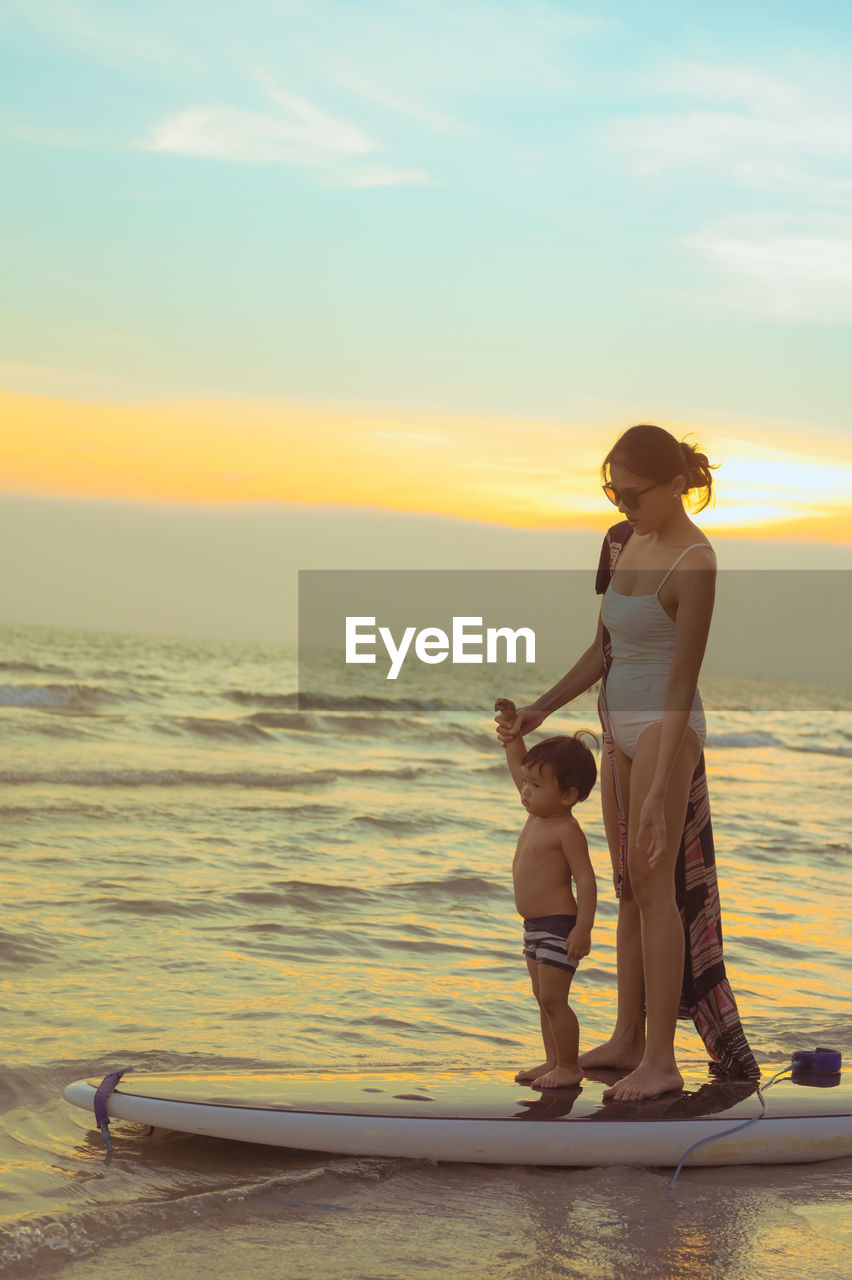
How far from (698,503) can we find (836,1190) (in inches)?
70.6

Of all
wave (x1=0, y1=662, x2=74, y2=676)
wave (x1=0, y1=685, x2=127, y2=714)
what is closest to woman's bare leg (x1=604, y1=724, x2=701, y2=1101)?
wave (x1=0, y1=685, x2=127, y2=714)

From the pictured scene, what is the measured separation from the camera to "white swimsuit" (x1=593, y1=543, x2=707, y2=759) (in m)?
3.29

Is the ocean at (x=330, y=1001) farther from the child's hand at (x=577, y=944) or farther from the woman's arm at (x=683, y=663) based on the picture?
the woman's arm at (x=683, y=663)

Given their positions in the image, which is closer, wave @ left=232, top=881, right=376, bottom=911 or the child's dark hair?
the child's dark hair

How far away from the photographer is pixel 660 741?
3232 mm

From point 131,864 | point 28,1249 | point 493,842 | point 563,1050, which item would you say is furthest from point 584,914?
point 493,842

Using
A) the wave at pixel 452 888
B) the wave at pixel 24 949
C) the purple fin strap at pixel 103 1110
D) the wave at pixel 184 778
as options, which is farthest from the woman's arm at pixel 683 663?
the wave at pixel 184 778

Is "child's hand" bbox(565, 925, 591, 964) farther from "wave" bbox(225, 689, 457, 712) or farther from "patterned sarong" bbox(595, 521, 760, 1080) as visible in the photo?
"wave" bbox(225, 689, 457, 712)

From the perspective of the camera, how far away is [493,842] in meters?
9.25

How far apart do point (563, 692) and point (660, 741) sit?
46 cm

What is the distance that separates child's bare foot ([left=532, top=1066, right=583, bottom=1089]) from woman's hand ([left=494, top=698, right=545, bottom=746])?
3.03ft

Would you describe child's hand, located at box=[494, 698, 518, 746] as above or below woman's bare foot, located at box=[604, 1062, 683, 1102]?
above

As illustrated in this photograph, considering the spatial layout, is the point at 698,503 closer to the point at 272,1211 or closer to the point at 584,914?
the point at 584,914

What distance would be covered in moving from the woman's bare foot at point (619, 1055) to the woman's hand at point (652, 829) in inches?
27.2
